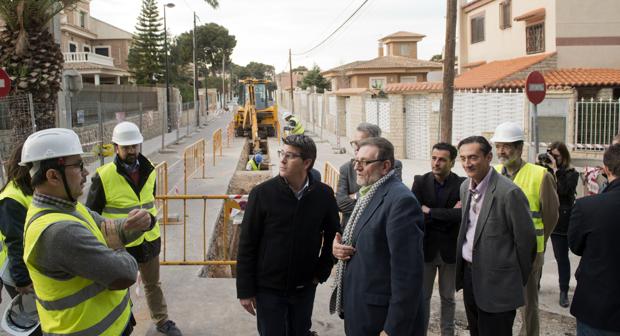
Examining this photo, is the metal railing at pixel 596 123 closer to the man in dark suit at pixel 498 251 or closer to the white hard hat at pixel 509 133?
the white hard hat at pixel 509 133

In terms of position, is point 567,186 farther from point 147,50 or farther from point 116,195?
point 147,50

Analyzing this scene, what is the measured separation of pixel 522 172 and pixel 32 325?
3892 millimetres

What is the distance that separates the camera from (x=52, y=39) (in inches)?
459

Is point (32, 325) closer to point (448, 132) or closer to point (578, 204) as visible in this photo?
point (578, 204)

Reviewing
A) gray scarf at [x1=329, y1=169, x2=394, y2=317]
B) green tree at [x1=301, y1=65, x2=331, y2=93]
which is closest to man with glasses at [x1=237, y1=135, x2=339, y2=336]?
gray scarf at [x1=329, y1=169, x2=394, y2=317]

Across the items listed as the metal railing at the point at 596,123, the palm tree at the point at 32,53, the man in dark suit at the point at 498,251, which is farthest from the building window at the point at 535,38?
the man in dark suit at the point at 498,251

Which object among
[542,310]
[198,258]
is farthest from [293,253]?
[198,258]

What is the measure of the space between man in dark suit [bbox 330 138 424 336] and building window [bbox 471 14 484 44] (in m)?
28.9

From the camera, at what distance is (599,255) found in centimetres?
350

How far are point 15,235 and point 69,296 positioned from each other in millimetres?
1179

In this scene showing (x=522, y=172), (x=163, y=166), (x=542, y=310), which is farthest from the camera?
(x=163, y=166)

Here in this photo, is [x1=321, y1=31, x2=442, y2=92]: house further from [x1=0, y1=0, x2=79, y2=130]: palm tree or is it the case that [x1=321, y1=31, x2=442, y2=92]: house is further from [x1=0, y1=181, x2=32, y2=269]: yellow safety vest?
[x1=0, y1=181, x2=32, y2=269]: yellow safety vest

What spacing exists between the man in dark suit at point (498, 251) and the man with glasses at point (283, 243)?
3.55ft

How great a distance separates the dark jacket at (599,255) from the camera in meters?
3.45
